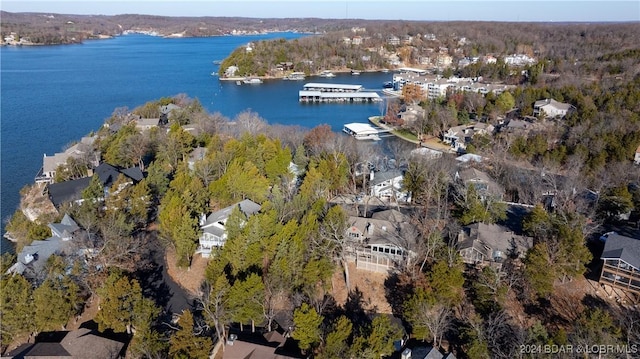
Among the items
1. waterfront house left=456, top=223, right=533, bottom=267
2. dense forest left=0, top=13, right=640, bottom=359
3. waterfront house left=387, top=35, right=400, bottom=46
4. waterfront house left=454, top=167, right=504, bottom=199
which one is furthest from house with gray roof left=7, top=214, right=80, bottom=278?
waterfront house left=387, top=35, right=400, bottom=46

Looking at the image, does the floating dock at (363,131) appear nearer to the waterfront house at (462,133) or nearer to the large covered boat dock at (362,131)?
the large covered boat dock at (362,131)

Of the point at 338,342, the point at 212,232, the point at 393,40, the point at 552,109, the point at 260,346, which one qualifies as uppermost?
the point at 393,40

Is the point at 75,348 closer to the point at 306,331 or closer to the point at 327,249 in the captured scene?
the point at 306,331

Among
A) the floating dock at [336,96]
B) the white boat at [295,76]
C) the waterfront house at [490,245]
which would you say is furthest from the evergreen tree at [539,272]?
the white boat at [295,76]

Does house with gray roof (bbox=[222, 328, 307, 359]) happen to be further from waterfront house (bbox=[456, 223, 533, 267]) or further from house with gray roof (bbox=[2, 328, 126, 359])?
waterfront house (bbox=[456, 223, 533, 267])

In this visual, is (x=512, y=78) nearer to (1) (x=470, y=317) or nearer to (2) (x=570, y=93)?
(2) (x=570, y=93)

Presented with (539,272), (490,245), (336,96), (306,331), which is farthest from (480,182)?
(336,96)

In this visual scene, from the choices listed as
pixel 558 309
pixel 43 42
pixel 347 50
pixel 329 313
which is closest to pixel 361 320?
pixel 329 313
